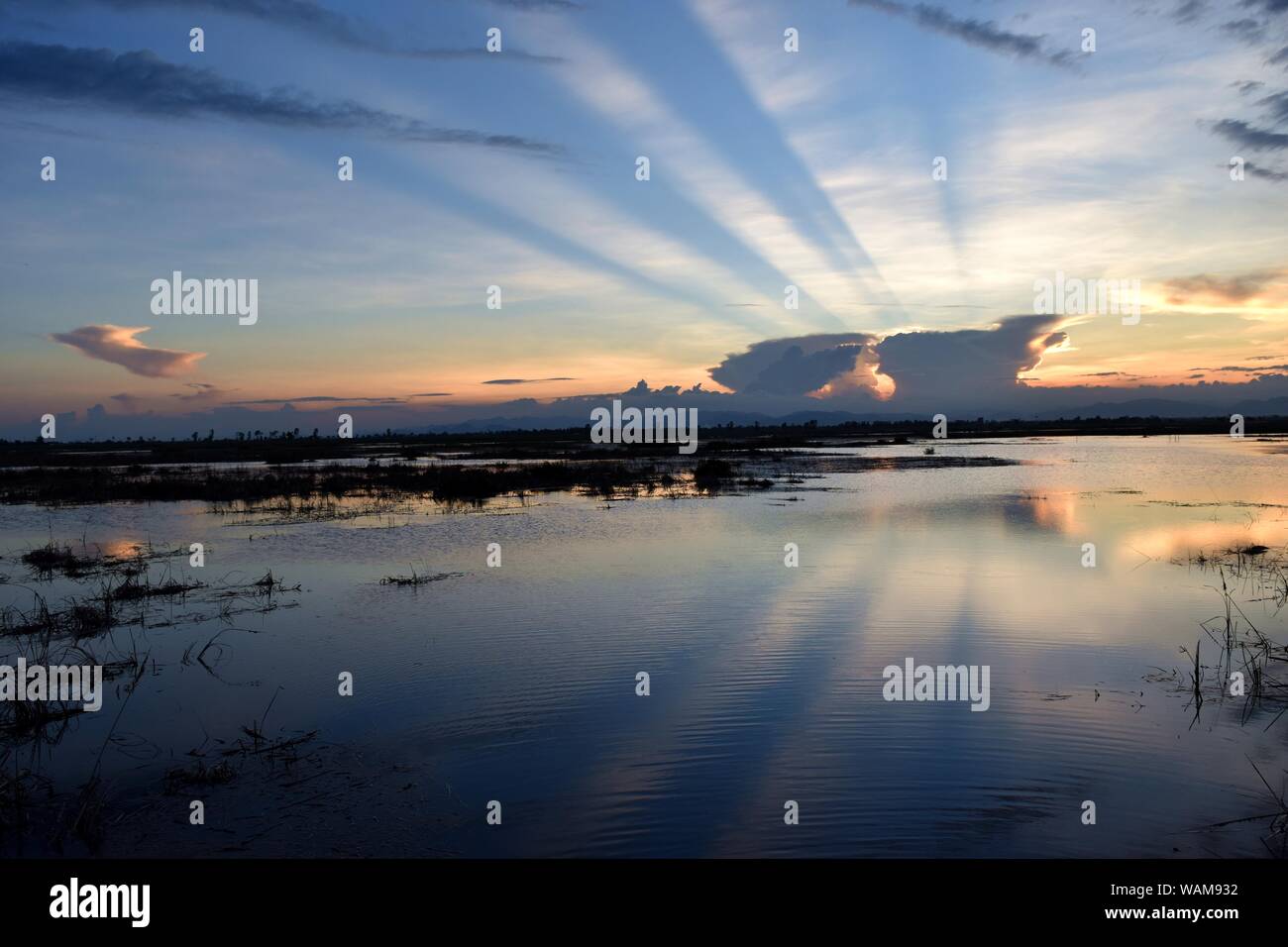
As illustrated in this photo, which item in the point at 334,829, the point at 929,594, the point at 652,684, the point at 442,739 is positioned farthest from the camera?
the point at 929,594

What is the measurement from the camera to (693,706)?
884 cm

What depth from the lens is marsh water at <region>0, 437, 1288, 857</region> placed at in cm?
627

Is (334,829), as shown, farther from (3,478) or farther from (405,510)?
(3,478)

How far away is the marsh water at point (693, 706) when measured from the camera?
20.6 ft

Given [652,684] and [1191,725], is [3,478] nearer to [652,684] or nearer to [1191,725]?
[652,684]

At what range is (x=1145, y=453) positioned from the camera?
2127 inches

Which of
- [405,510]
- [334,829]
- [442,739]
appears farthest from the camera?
[405,510]

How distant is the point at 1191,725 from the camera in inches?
320

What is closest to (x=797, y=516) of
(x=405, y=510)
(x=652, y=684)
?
(x=405, y=510)

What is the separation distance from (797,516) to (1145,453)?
40238 mm
